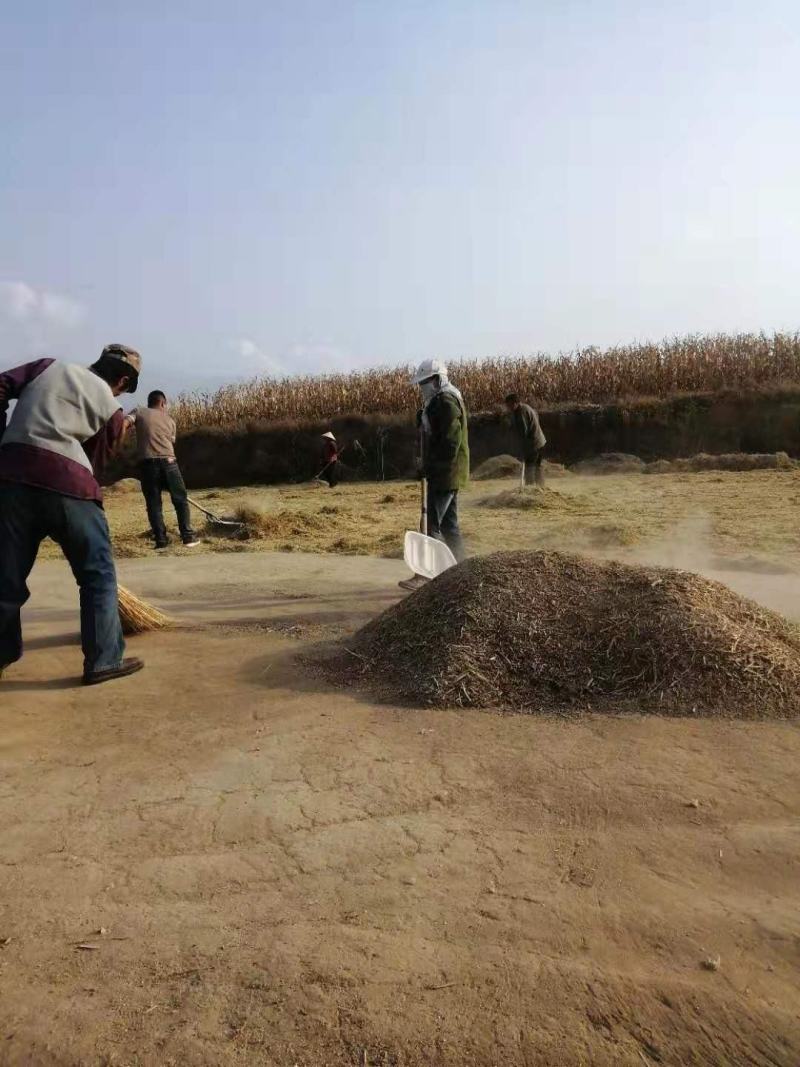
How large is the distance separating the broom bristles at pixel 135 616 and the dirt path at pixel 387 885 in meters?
1.20

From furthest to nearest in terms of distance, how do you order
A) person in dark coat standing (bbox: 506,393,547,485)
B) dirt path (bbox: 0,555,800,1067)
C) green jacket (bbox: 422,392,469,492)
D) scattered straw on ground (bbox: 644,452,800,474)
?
scattered straw on ground (bbox: 644,452,800,474) < person in dark coat standing (bbox: 506,393,547,485) < green jacket (bbox: 422,392,469,492) < dirt path (bbox: 0,555,800,1067)

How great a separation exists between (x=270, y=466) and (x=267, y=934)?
71.4 ft

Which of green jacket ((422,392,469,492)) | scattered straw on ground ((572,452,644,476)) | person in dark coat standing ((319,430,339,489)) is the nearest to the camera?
green jacket ((422,392,469,492))

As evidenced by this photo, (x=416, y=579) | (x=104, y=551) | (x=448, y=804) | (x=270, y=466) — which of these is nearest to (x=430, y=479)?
(x=416, y=579)

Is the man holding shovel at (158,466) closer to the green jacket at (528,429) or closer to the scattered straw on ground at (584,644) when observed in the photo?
the green jacket at (528,429)

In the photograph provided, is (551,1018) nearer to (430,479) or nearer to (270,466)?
(430,479)

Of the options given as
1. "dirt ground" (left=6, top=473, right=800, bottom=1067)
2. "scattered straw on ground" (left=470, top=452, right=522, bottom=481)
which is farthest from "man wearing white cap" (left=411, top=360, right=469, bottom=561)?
"scattered straw on ground" (left=470, top=452, right=522, bottom=481)

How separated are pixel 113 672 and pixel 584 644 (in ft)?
7.73

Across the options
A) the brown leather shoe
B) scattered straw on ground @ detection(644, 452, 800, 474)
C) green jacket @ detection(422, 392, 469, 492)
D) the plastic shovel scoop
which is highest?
green jacket @ detection(422, 392, 469, 492)

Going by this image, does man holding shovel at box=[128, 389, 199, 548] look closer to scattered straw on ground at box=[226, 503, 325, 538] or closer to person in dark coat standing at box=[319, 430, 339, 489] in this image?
scattered straw on ground at box=[226, 503, 325, 538]

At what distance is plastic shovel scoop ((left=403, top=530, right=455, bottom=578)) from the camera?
21.0 feet

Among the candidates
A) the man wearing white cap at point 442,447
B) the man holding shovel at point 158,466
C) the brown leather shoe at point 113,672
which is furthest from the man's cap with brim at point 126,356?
the man holding shovel at point 158,466

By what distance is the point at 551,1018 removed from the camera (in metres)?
1.95

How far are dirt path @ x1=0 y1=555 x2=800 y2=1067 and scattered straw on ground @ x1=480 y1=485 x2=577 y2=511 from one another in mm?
8615
